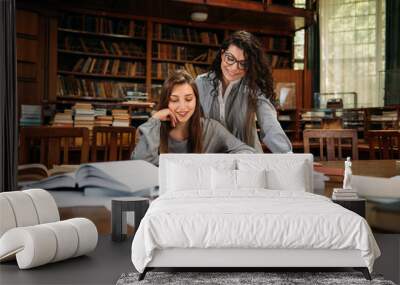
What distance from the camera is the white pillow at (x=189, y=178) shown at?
4195mm

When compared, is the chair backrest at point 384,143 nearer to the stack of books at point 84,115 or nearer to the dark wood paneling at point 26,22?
the stack of books at point 84,115

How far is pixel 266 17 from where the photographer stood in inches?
177

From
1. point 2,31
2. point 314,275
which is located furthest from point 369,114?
point 2,31

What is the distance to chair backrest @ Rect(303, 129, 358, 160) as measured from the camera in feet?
14.8

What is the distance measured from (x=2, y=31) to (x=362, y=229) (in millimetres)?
3166

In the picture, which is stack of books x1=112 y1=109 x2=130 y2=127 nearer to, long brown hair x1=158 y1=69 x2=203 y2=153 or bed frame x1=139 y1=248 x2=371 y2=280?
long brown hair x1=158 y1=69 x2=203 y2=153

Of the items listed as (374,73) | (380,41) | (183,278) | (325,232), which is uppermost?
(380,41)

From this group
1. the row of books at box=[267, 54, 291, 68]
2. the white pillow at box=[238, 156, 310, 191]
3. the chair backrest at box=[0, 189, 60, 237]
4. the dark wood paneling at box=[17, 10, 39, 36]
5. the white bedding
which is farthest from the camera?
the row of books at box=[267, 54, 291, 68]

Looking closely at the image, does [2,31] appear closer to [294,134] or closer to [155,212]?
[155,212]

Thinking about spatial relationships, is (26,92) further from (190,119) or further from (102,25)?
(190,119)

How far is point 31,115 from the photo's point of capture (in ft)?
14.3

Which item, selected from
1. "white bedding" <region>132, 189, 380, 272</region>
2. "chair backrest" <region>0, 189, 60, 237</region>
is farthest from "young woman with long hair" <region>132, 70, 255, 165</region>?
"white bedding" <region>132, 189, 380, 272</region>

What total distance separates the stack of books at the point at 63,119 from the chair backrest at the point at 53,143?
0.11 ft

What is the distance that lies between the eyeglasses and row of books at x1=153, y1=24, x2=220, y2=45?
0.48ft
